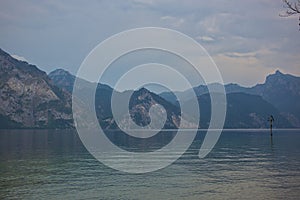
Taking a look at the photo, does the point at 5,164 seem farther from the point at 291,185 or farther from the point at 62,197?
→ the point at 291,185

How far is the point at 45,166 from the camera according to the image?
103 m

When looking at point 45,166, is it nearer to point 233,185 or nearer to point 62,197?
point 62,197

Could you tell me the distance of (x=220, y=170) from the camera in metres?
95.6

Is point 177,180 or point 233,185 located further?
point 177,180

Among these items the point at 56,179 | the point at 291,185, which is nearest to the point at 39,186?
the point at 56,179

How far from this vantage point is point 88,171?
9362 cm

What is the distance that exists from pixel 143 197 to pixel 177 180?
19812mm

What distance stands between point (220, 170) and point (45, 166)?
5014cm

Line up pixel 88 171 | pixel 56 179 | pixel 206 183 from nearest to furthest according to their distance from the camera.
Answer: pixel 206 183, pixel 56 179, pixel 88 171

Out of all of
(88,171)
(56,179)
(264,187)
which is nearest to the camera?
Answer: (264,187)

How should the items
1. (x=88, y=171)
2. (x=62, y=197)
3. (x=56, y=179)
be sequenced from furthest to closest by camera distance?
(x=88, y=171)
(x=56, y=179)
(x=62, y=197)

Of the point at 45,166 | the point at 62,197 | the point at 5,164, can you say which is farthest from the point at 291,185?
the point at 5,164

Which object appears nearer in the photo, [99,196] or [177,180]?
[99,196]

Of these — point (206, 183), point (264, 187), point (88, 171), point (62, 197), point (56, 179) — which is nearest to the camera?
point (62, 197)
